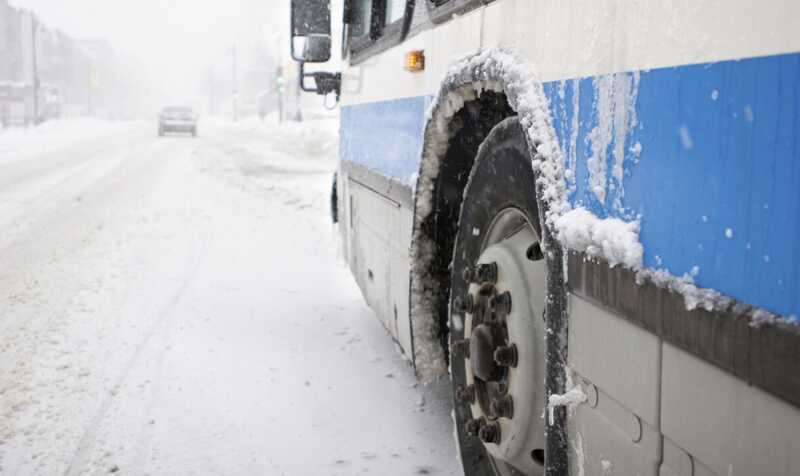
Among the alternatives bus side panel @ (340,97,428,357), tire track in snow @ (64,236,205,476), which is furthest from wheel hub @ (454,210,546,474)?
tire track in snow @ (64,236,205,476)

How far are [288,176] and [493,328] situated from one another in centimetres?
1491

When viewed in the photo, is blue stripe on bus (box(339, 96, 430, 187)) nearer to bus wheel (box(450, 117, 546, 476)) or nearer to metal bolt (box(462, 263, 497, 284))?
bus wheel (box(450, 117, 546, 476))

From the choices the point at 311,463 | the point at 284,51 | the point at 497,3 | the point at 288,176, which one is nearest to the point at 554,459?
the point at 497,3

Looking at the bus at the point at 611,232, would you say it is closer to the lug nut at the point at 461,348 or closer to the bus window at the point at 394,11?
the lug nut at the point at 461,348

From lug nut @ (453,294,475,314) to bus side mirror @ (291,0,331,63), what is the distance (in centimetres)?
234

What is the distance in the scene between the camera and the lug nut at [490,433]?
2457 millimetres

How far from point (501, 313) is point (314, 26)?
8.83ft

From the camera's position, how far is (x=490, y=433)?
2.46 m

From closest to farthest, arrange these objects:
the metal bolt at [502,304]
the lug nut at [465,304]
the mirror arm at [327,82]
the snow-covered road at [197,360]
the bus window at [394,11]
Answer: the metal bolt at [502,304]
the lug nut at [465,304]
the snow-covered road at [197,360]
the bus window at [394,11]
the mirror arm at [327,82]

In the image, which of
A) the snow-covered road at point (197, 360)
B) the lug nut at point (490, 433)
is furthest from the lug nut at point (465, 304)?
the snow-covered road at point (197, 360)

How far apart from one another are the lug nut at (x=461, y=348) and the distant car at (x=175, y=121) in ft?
121

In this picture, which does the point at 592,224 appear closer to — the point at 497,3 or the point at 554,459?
the point at 554,459

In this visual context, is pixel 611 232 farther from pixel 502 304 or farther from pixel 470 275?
pixel 470 275

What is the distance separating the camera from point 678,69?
1.34m
